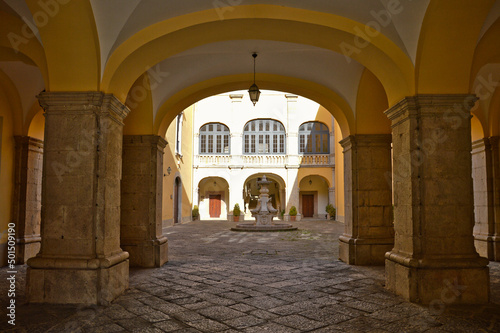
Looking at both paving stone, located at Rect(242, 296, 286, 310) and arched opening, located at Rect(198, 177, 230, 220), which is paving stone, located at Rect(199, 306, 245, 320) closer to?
paving stone, located at Rect(242, 296, 286, 310)

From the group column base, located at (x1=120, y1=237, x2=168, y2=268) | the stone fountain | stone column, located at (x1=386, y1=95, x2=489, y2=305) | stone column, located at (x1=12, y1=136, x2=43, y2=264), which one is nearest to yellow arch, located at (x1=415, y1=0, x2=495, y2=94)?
stone column, located at (x1=386, y1=95, x2=489, y2=305)

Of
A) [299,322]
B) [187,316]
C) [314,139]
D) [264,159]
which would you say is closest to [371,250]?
[299,322]

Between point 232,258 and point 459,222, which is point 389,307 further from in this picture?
point 232,258

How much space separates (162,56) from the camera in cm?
563

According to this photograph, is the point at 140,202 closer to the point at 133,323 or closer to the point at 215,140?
the point at 133,323

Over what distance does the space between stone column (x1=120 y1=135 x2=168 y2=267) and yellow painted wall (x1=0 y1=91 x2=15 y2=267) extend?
2425mm

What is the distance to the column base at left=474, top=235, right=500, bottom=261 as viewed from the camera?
7938 mm

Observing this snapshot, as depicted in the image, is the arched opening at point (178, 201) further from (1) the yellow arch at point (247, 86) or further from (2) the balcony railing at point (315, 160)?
(1) the yellow arch at point (247, 86)

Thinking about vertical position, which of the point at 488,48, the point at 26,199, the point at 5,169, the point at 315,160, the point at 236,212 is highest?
the point at 488,48

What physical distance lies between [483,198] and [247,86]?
5843mm

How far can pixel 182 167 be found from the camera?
21219 mm

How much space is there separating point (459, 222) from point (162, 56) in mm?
4678

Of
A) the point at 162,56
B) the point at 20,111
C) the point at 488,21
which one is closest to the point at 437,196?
the point at 488,21

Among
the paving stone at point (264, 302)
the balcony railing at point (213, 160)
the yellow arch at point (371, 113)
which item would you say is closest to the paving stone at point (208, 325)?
the paving stone at point (264, 302)
